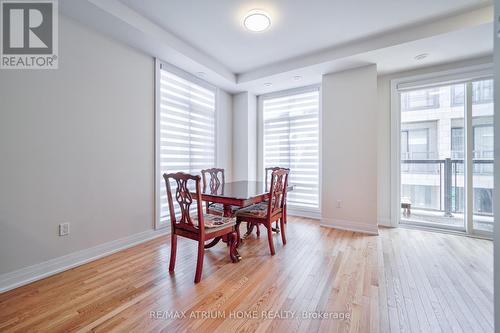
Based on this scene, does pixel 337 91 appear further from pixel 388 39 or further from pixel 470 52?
pixel 470 52

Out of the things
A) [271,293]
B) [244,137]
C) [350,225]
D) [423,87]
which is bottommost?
[271,293]

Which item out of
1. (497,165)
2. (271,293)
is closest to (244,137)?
(271,293)

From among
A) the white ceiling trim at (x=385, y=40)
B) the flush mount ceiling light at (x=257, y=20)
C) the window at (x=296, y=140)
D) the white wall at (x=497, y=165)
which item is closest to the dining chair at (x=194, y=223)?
the white wall at (x=497, y=165)

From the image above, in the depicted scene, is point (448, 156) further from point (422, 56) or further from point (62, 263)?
point (62, 263)

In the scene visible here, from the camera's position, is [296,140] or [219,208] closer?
[219,208]

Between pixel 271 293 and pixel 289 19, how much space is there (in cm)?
285

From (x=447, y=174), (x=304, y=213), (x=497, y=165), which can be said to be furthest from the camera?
Answer: (x=304, y=213)

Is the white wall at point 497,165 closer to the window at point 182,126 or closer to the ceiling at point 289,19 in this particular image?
the ceiling at point 289,19

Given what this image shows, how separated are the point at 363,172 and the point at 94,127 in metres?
3.70

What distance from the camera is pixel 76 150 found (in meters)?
2.26

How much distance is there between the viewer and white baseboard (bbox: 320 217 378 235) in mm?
3266

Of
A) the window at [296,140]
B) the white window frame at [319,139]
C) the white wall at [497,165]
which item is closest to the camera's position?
the white wall at [497,165]

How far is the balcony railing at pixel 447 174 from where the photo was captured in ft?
10.2

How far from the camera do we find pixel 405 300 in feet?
5.52
